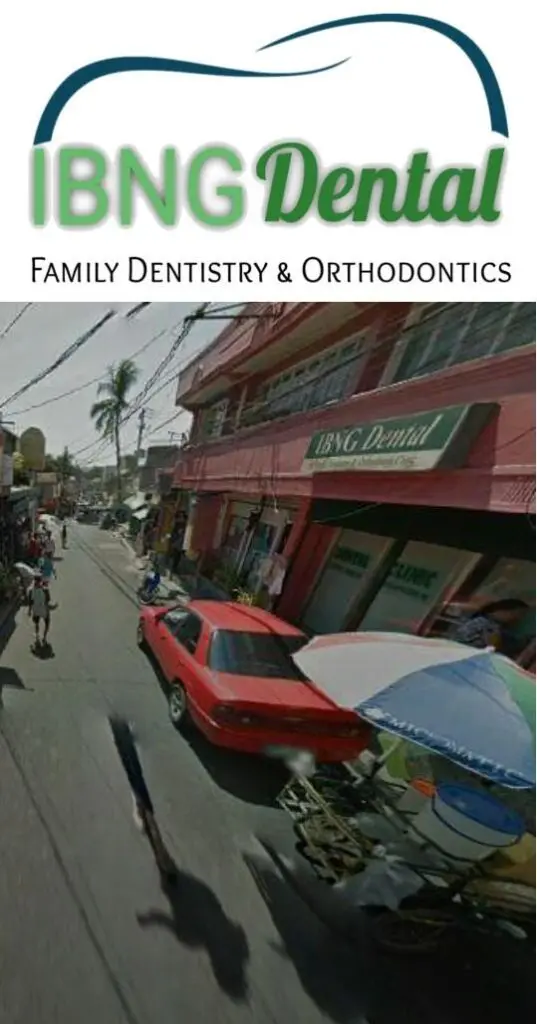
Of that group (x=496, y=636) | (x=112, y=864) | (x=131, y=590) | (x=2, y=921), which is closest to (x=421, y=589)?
(x=496, y=636)

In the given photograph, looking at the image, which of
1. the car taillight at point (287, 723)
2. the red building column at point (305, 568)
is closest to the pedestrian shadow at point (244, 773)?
the car taillight at point (287, 723)

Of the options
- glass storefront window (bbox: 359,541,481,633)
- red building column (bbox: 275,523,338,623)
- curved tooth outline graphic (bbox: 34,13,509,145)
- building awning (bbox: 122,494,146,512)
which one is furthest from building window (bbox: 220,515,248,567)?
building awning (bbox: 122,494,146,512)

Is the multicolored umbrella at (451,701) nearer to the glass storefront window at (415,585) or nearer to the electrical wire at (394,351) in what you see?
the glass storefront window at (415,585)

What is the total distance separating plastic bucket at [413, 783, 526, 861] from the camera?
3133 mm

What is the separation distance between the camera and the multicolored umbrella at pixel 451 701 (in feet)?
9.17

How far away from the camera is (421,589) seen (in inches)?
252

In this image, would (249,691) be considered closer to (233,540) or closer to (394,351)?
(394,351)

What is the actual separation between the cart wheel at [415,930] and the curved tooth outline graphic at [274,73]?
15.8 ft

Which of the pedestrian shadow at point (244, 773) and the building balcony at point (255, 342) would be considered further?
the building balcony at point (255, 342)

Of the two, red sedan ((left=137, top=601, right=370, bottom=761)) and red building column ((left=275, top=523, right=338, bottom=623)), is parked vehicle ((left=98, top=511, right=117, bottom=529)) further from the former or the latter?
red sedan ((left=137, top=601, right=370, bottom=761))

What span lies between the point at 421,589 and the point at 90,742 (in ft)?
12.3

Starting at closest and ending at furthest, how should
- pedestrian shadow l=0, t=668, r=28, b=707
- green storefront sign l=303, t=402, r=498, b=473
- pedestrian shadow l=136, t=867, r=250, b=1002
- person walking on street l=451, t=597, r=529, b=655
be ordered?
1. pedestrian shadow l=136, t=867, r=250, b=1002
2. person walking on street l=451, t=597, r=529, b=655
3. green storefront sign l=303, t=402, r=498, b=473
4. pedestrian shadow l=0, t=668, r=28, b=707

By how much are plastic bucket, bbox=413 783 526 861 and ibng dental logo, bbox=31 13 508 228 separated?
3843 millimetres

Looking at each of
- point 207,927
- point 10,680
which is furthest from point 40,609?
point 207,927
